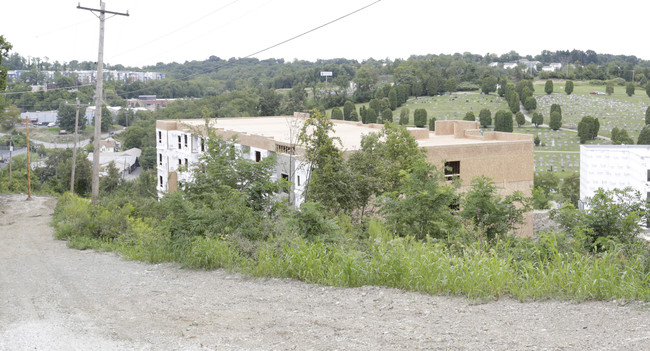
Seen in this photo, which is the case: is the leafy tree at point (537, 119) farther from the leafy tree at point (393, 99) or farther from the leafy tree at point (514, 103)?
the leafy tree at point (393, 99)

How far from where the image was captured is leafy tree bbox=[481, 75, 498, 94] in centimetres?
14875

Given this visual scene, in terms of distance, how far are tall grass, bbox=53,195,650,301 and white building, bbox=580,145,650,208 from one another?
170 feet

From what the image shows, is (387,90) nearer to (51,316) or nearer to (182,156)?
(182,156)

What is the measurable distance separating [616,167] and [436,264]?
58020 mm

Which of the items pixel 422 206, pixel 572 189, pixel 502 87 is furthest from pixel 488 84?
pixel 422 206

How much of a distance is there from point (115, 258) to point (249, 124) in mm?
33233

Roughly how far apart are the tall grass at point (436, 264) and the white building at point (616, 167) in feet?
170

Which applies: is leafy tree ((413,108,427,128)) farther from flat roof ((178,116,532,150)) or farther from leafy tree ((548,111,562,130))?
flat roof ((178,116,532,150))

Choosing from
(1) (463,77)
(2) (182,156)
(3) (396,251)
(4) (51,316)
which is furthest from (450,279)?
(1) (463,77)

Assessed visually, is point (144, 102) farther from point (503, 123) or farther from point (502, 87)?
point (502, 87)

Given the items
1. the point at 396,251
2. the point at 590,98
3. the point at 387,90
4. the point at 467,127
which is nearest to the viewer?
the point at 396,251

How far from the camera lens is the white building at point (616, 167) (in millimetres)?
54438

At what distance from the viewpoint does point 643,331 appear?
4707 mm

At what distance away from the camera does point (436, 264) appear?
6.57 metres
